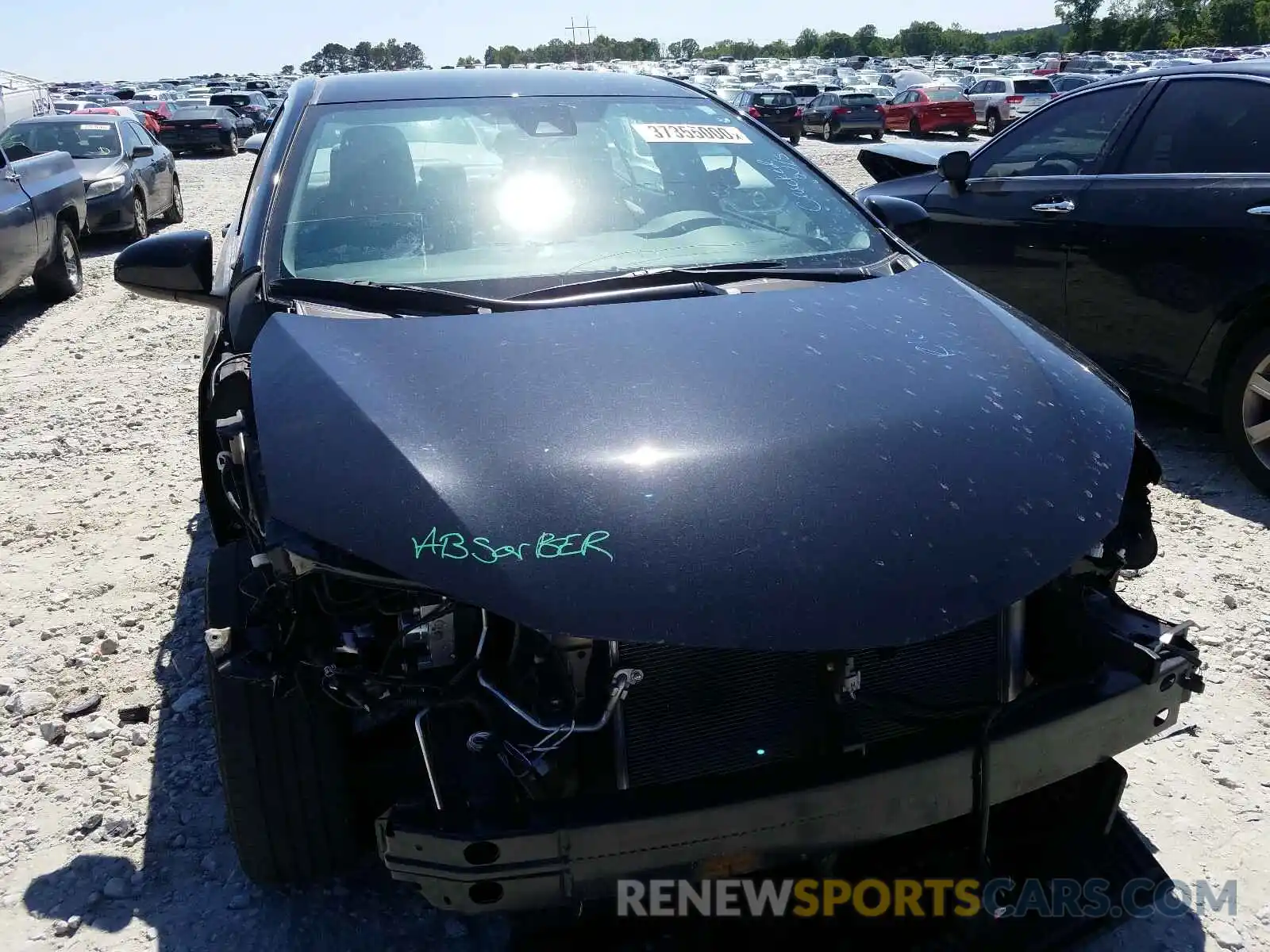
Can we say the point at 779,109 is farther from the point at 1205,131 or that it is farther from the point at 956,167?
the point at 1205,131

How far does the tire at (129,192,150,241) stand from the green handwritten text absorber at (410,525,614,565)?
1156 cm

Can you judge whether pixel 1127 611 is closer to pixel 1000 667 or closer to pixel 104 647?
pixel 1000 667

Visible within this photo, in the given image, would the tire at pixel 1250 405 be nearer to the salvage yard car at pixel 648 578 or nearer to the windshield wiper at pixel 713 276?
the salvage yard car at pixel 648 578

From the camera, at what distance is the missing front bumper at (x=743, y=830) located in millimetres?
1738

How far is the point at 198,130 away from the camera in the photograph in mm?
25797

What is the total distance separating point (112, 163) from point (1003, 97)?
2246 cm

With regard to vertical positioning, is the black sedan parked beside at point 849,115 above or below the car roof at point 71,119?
below

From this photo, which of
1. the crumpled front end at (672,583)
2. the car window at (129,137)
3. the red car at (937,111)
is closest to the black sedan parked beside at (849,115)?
the red car at (937,111)

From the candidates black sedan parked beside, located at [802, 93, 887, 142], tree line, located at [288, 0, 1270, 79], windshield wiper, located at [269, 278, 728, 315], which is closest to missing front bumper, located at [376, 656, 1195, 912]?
windshield wiper, located at [269, 278, 728, 315]

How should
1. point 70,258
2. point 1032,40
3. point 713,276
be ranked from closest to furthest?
point 713,276
point 70,258
point 1032,40

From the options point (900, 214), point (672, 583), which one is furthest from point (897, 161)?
point (672, 583)

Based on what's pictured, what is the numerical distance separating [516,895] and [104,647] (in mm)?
2286

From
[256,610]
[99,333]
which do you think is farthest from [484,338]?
[99,333]

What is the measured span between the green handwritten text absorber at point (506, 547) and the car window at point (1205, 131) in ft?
12.9
